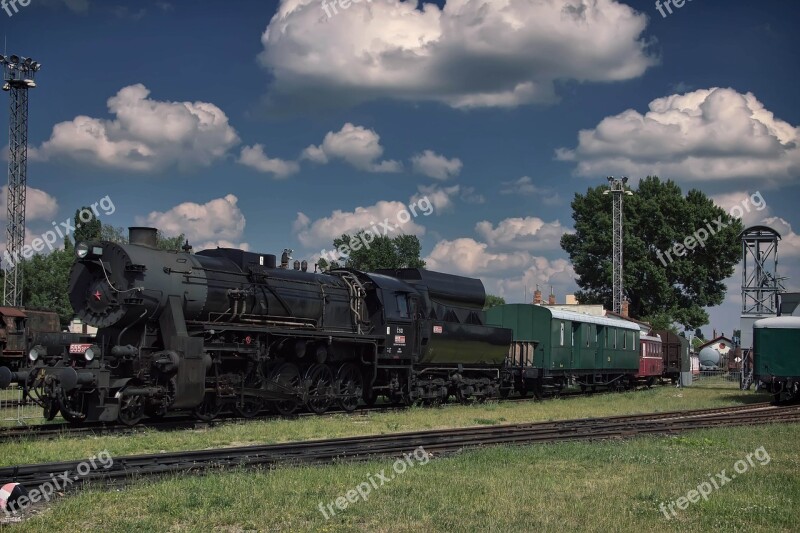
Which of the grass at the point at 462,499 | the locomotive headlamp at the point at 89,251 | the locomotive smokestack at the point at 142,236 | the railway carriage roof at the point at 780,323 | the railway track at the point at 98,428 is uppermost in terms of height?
the locomotive smokestack at the point at 142,236

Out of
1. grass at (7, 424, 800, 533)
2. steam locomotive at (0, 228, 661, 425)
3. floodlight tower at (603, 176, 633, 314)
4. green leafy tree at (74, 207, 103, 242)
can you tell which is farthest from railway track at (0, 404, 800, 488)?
green leafy tree at (74, 207, 103, 242)

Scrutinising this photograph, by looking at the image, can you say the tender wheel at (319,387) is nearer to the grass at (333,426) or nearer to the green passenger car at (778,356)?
the grass at (333,426)

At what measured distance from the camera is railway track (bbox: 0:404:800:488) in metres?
11.1

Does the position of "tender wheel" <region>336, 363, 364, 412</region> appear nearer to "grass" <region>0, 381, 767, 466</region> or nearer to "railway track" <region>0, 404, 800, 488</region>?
"grass" <region>0, 381, 767, 466</region>

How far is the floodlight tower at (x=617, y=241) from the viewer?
187 ft

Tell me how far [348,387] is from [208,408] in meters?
5.19

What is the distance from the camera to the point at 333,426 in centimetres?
1889

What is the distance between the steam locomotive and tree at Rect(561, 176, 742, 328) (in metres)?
38.6

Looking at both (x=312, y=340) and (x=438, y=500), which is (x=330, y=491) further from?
(x=312, y=340)

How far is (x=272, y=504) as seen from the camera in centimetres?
936

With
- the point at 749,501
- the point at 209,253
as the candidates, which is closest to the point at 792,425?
the point at 749,501

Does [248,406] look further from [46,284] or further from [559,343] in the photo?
[46,284]

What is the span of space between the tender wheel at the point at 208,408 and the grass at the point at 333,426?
604 mm

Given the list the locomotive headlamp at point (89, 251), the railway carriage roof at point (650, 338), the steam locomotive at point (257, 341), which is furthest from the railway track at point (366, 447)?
the railway carriage roof at point (650, 338)
